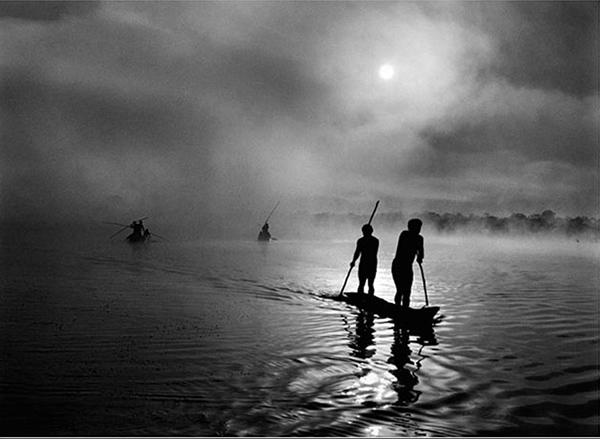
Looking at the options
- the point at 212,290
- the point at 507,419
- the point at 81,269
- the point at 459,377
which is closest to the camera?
the point at 507,419

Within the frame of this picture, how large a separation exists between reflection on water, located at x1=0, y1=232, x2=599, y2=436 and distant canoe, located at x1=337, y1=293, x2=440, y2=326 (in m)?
0.39

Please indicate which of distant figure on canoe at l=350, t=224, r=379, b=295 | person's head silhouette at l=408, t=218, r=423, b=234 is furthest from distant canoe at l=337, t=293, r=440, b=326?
person's head silhouette at l=408, t=218, r=423, b=234

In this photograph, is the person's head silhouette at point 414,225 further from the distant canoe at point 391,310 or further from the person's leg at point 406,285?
the distant canoe at point 391,310

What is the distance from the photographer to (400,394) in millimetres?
7152

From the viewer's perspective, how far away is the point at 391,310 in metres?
14.6

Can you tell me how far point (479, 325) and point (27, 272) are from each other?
24.5m

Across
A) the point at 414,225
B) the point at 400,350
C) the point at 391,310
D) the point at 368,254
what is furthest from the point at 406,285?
the point at 400,350

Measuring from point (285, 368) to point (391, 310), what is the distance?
6876 millimetres

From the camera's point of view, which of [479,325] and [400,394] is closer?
[400,394]

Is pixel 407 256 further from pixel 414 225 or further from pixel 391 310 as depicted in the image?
pixel 391 310

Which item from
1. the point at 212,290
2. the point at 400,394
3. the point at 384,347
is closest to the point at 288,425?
the point at 400,394

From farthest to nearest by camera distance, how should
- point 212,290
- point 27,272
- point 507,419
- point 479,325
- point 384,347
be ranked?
point 27,272 → point 212,290 → point 479,325 → point 384,347 → point 507,419

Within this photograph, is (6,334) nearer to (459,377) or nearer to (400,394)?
(400,394)

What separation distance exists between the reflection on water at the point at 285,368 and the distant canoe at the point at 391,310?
0.39 meters
